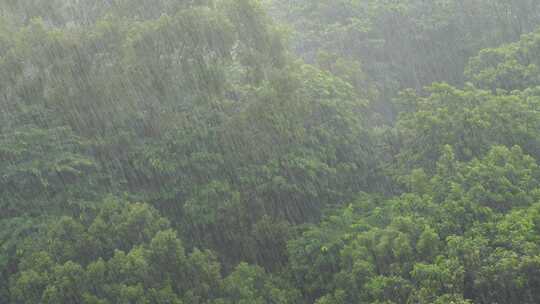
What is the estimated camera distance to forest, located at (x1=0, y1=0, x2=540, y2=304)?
8.39 m

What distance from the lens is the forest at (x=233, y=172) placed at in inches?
330

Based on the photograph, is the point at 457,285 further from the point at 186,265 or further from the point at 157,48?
the point at 157,48

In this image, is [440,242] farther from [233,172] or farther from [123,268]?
[123,268]

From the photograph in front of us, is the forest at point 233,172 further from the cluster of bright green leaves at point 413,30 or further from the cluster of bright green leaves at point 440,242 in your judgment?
the cluster of bright green leaves at point 413,30

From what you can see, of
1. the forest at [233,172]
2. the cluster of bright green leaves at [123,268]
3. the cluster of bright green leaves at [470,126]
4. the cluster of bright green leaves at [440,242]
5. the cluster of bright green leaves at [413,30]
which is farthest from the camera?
the cluster of bright green leaves at [413,30]

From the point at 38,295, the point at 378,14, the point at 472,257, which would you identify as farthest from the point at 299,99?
the point at 378,14

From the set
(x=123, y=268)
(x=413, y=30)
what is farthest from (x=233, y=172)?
(x=413, y=30)

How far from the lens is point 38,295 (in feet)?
27.0

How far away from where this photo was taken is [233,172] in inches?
420

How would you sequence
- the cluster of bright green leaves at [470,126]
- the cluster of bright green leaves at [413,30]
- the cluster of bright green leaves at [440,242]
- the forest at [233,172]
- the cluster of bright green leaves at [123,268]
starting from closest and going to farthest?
the cluster of bright green leaves at [440,242]
the cluster of bright green leaves at [123,268]
the forest at [233,172]
the cluster of bright green leaves at [470,126]
the cluster of bright green leaves at [413,30]

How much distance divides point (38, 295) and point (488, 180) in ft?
22.7

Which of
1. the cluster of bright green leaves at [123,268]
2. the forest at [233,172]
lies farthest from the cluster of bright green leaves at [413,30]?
the cluster of bright green leaves at [123,268]

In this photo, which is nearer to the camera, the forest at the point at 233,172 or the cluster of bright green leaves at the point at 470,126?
the forest at the point at 233,172

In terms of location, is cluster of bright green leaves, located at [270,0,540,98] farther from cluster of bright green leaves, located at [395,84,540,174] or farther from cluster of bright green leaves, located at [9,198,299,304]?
cluster of bright green leaves, located at [9,198,299,304]
